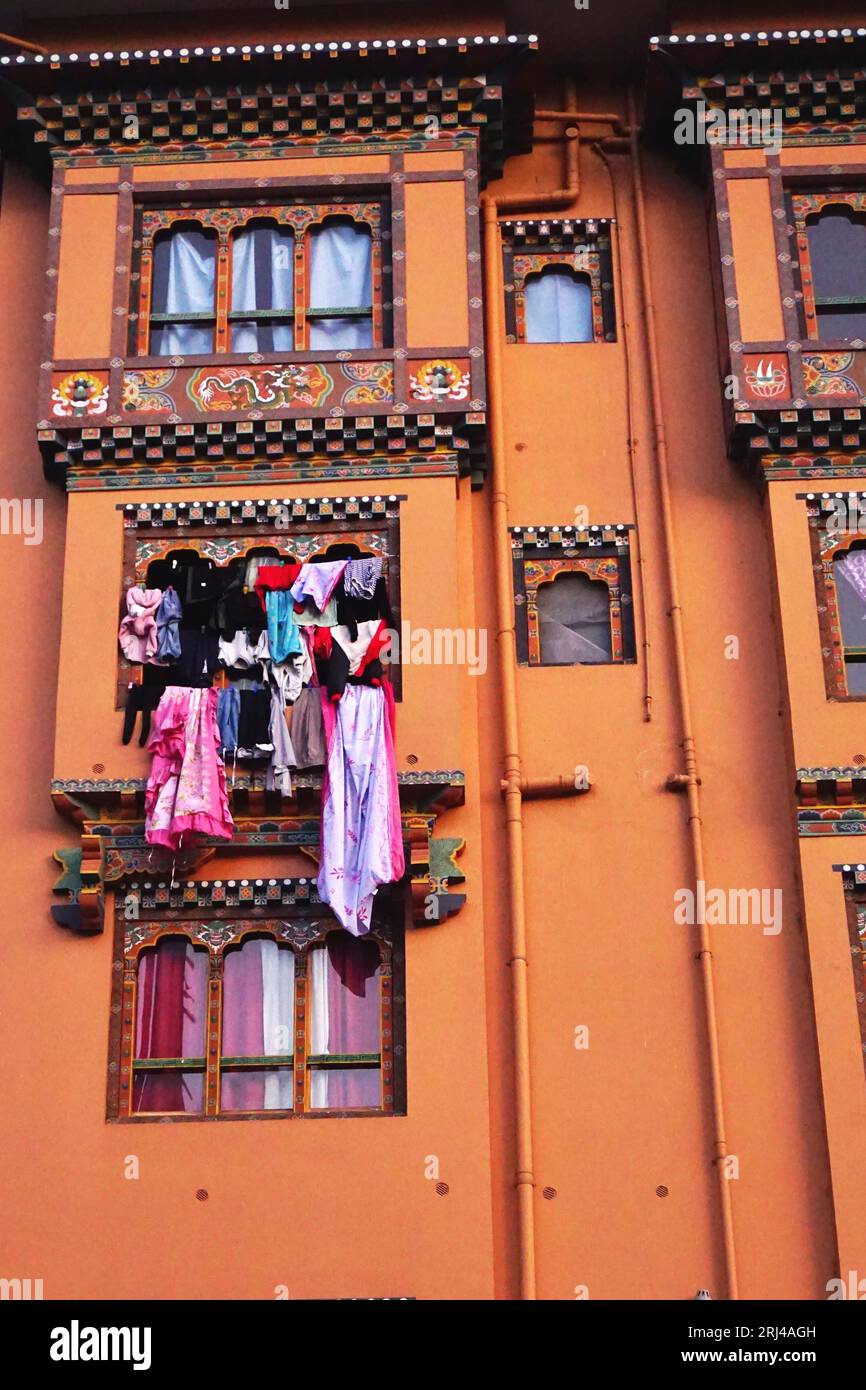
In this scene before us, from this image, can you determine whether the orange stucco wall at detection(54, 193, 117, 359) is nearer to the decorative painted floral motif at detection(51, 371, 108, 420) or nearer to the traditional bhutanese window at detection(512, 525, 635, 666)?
the decorative painted floral motif at detection(51, 371, 108, 420)

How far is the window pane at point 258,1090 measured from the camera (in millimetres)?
17109

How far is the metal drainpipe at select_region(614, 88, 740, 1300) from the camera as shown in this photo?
54.6 feet

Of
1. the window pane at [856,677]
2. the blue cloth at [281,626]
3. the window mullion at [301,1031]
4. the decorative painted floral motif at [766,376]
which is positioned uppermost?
the decorative painted floral motif at [766,376]

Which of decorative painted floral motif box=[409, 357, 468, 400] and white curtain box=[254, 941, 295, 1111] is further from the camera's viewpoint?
decorative painted floral motif box=[409, 357, 468, 400]

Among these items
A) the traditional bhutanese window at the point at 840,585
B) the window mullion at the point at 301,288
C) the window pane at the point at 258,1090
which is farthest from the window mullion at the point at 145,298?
the window pane at the point at 258,1090

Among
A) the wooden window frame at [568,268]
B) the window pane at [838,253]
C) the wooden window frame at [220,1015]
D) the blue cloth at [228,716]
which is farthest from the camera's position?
the wooden window frame at [568,268]

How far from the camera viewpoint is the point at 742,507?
1914cm

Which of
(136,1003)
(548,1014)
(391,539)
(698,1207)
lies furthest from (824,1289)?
(391,539)

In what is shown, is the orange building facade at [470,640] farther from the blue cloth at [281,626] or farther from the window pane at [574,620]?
the blue cloth at [281,626]

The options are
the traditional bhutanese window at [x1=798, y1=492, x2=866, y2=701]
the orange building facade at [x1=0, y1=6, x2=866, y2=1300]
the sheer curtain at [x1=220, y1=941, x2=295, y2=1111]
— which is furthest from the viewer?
the traditional bhutanese window at [x1=798, y1=492, x2=866, y2=701]

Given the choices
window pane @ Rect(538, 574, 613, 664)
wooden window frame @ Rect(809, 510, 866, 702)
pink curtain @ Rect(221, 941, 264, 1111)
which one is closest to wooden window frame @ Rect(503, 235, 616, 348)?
window pane @ Rect(538, 574, 613, 664)

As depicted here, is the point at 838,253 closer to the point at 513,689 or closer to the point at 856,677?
the point at 856,677

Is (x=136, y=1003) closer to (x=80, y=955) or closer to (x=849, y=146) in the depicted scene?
(x=80, y=955)

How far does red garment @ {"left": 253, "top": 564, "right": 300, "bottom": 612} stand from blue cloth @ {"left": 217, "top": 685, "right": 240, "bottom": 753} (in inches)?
32.6
